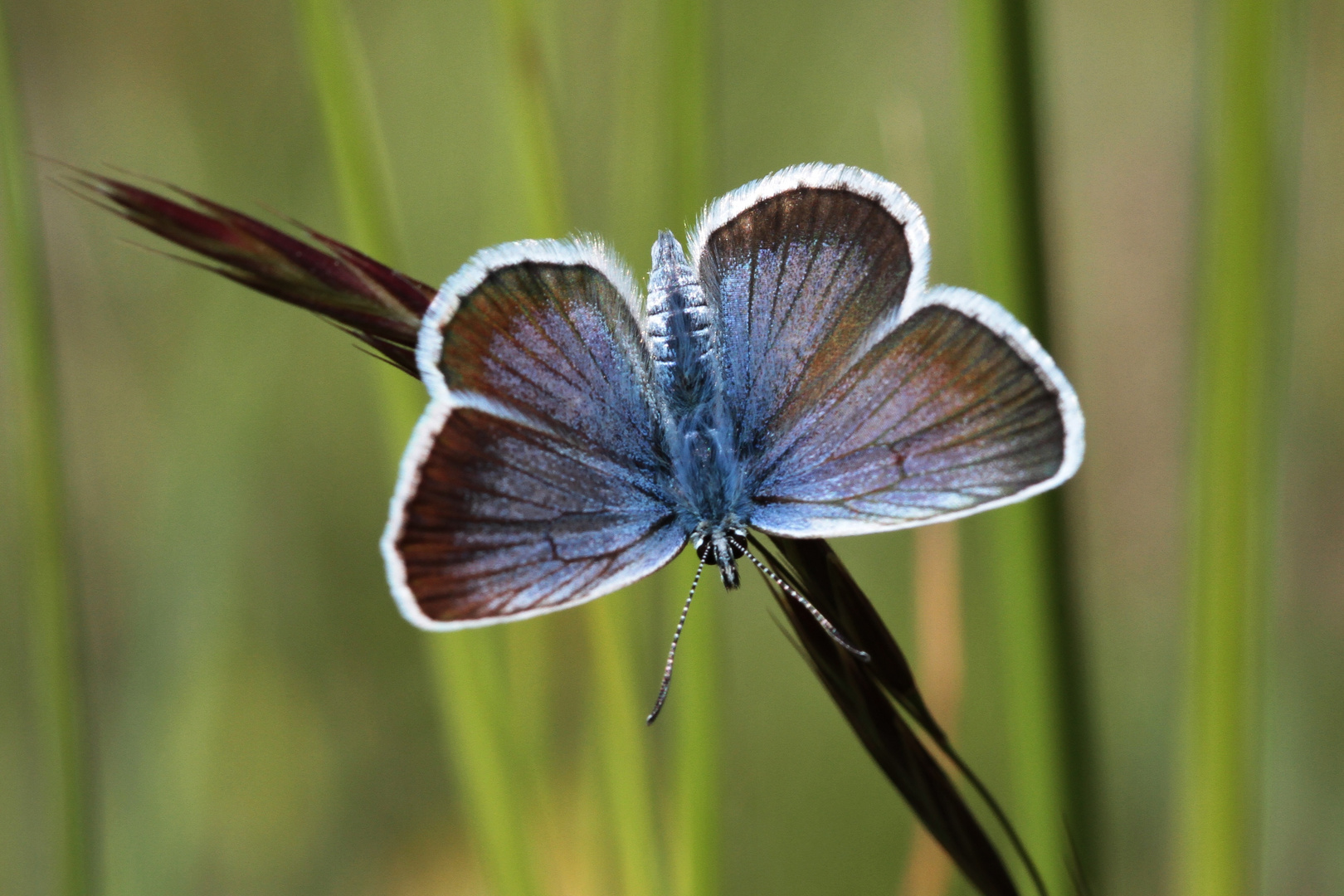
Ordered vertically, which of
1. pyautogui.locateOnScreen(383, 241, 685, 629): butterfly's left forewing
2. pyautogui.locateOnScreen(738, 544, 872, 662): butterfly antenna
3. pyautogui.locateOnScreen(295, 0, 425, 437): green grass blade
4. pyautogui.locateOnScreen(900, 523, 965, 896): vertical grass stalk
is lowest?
pyautogui.locateOnScreen(900, 523, 965, 896): vertical grass stalk

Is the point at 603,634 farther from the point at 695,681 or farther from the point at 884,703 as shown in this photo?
the point at 884,703

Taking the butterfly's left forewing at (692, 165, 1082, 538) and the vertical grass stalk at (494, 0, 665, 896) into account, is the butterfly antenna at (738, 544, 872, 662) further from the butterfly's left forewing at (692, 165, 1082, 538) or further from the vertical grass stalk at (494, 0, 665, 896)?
the vertical grass stalk at (494, 0, 665, 896)

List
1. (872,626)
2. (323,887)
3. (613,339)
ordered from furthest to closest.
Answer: (323,887) < (613,339) < (872,626)

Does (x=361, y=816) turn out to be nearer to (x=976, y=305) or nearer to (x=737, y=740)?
(x=737, y=740)

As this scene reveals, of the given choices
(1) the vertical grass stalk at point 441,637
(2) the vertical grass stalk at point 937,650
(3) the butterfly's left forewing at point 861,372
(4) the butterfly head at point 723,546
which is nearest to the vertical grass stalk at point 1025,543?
(3) the butterfly's left forewing at point 861,372

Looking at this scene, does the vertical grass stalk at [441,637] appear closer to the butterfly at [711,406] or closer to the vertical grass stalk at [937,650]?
the butterfly at [711,406]

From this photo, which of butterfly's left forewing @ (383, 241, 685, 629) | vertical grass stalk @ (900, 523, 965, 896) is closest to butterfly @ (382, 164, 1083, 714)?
butterfly's left forewing @ (383, 241, 685, 629)

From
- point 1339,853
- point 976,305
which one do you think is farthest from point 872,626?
point 1339,853
